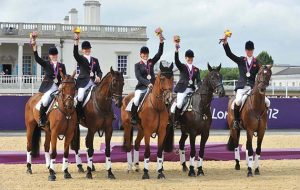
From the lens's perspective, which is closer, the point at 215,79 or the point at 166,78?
the point at 166,78

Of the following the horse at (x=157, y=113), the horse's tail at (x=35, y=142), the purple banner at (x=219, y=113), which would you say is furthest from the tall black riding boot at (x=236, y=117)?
the purple banner at (x=219, y=113)

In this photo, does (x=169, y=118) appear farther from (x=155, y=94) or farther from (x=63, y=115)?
(x=63, y=115)

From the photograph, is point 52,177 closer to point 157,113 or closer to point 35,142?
point 35,142

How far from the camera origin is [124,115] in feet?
48.6

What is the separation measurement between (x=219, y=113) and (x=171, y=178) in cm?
1513

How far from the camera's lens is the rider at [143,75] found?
1378 cm

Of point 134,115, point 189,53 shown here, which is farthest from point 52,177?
point 189,53

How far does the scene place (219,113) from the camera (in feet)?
93.2

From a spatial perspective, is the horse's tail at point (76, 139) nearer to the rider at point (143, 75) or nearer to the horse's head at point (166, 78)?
the rider at point (143, 75)

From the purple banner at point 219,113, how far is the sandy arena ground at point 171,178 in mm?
10932

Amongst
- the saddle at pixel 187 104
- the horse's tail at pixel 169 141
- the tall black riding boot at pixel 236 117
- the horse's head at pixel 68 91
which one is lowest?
the horse's tail at pixel 169 141

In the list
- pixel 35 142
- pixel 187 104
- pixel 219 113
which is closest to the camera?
pixel 187 104

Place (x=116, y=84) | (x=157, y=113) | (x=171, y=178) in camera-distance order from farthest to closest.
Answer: (x=171, y=178) < (x=157, y=113) < (x=116, y=84)

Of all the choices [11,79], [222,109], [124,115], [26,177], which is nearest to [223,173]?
[124,115]
